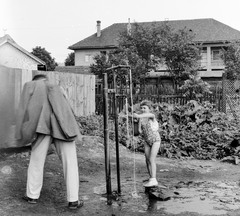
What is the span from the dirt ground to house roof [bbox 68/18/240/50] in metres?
34.3

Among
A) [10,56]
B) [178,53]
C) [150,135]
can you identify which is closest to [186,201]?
[150,135]

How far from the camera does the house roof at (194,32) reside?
4216cm

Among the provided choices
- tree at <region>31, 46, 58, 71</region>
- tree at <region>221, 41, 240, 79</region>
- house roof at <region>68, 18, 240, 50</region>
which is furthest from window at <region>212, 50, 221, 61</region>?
tree at <region>31, 46, 58, 71</region>

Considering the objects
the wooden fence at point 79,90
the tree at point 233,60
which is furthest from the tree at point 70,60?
the wooden fence at point 79,90

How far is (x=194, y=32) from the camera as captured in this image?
43875 millimetres

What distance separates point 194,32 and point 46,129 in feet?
134

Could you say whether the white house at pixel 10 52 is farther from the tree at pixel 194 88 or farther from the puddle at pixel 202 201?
the tree at pixel 194 88

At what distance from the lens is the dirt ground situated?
4.96m

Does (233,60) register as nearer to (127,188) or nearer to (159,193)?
(127,188)

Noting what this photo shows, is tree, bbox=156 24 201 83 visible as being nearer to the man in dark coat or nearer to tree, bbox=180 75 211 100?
tree, bbox=180 75 211 100

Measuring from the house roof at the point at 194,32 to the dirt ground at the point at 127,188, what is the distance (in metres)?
34.3

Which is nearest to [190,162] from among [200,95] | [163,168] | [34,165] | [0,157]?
→ [163,168]

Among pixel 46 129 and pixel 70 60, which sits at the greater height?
pixel 70 60

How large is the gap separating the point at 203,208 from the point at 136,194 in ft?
3.10
